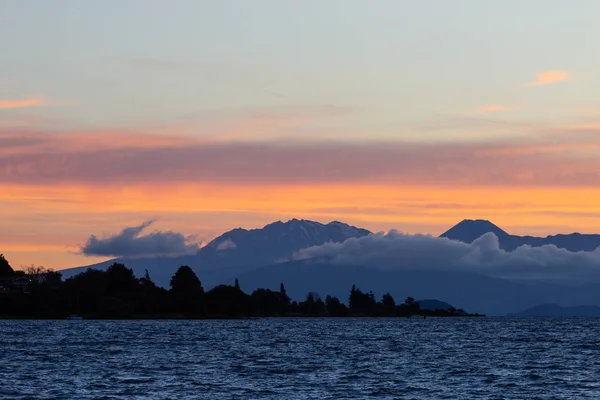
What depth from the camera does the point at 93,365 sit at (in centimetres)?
12456

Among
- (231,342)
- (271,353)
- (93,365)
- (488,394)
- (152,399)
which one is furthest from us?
(231,342)

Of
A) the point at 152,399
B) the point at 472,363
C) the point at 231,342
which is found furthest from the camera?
the point at 231,342

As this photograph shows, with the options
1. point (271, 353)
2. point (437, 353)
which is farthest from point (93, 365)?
point (437, 353)

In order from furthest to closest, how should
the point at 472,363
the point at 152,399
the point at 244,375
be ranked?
1. the point at 472,363
2. the point at 244,375
3. the point at 152,399

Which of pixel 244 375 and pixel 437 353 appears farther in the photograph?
pixel 437 353

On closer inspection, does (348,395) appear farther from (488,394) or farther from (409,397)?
(488,394)

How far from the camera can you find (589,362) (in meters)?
138

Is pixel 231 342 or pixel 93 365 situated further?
pixel 231 342

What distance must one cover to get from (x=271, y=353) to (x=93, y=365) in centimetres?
3697

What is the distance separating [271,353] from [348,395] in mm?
62325

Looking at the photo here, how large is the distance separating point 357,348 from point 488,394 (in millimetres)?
78926

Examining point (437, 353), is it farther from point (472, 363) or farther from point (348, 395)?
point (348, 395)

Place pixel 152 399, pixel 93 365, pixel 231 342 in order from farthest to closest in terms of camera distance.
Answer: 1. pixel 231 342
2. pixel 93 365
3. pixel 152 399

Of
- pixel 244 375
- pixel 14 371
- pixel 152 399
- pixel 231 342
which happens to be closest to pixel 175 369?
pixel 244 375
